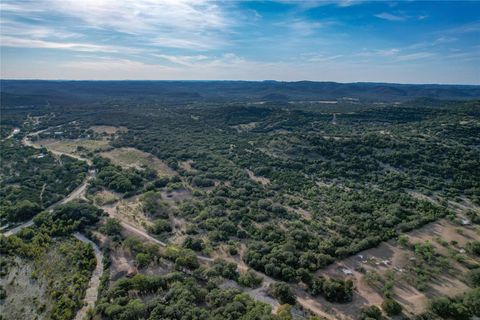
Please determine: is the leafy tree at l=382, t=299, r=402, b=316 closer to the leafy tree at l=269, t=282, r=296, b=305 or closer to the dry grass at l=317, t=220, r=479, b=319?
the dry grass at l=317, t=220, r=479, b=319

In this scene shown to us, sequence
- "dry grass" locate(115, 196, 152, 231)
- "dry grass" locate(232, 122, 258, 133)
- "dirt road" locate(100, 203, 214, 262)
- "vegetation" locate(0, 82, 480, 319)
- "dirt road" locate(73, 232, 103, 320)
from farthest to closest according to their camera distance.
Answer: "dry grass" locate(232, 122, 258, 133), "dry grass" locate(115, 196, 152, 231), "dirt road" locate(100, 203, 214, 262), "vegetation" locate(0, 82, 480, 319), "dirt road" locate(73, 232, 103, 320)

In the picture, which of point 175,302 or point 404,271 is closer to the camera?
point 175,302

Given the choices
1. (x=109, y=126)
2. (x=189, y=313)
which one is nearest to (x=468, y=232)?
(x=189, y=313)

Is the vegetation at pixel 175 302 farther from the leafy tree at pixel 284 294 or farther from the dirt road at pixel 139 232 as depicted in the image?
the dirt road at pixel 139 232

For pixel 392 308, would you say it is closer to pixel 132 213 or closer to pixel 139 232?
pixel 139 232

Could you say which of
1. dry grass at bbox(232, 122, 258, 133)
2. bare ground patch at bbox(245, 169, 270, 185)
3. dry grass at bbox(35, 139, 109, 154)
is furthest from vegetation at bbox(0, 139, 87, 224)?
dry grass at bbox(232, 122, 258, 133)

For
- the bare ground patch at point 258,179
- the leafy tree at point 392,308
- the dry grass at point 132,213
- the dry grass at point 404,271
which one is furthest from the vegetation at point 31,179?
the leafy tree at point 392,308

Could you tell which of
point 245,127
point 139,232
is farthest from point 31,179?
point 245,127

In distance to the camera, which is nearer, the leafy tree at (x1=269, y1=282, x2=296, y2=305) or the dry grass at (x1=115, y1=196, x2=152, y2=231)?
Answer: the leafy tree at (x1=269, y1=282, x2=296, y2=305)

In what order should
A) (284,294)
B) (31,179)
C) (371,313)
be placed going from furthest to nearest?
1. (31,179)
2. (284,294)
3. (371,313)
